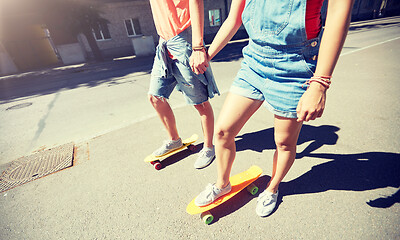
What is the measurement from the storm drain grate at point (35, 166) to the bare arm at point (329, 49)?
3215mm

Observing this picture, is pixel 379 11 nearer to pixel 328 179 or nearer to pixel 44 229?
pixel 328 179

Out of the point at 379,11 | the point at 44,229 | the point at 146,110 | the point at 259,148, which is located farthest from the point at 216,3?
the point at 379,11

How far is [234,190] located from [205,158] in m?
0.68

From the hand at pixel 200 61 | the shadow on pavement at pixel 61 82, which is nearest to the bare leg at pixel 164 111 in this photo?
the hand at pixel 200 61

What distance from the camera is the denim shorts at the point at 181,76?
2051mm

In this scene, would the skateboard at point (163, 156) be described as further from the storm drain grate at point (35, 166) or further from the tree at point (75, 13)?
the tree at point (75, 13)

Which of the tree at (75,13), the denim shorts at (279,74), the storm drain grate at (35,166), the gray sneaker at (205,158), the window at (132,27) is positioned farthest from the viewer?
the window at (132,27)

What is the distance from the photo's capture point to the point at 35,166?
113 inches

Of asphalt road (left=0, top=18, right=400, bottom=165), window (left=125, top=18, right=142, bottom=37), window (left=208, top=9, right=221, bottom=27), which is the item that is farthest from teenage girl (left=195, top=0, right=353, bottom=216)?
window (left=208, top=9, right=221, bottom=27)

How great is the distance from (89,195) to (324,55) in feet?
8.86

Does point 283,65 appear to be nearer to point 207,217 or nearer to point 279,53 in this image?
point 279,53

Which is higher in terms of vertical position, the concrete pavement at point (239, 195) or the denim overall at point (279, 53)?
the denim overall at point (279, 53)

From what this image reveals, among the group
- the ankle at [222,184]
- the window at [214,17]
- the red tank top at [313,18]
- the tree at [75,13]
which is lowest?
the ankle at [222,184]

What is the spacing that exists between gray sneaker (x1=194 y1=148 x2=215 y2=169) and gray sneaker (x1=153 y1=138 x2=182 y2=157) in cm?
40
